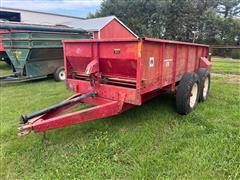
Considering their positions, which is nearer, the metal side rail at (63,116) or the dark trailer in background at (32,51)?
the metal side rail at (63,116)

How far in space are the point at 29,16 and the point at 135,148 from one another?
30230 millimetres

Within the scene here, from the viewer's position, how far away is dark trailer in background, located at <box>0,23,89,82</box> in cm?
691

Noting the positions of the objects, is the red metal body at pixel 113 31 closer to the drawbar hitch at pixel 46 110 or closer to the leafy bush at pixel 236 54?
the leafy bush at pixel 236 54

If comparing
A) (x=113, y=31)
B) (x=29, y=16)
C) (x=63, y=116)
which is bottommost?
(x=63, y=116)

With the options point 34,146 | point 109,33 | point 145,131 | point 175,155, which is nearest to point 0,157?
point 34,146

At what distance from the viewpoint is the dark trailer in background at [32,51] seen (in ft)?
22.7

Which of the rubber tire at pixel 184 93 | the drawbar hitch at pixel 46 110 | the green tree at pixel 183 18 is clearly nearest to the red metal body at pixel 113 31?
the green tree at pixel 183 18

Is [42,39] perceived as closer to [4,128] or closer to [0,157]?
[4,128]

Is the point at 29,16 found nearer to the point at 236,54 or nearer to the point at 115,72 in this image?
the point at 236,54

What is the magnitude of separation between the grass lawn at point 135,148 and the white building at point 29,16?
26.6 metres

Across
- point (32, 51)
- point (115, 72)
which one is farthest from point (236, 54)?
point (115, 72)

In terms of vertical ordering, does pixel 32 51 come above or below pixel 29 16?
below

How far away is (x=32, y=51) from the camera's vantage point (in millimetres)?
6914

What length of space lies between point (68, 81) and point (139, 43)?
172 cm
